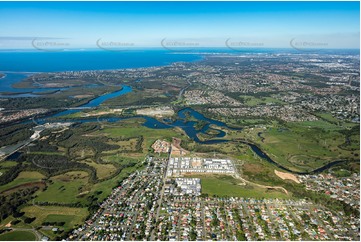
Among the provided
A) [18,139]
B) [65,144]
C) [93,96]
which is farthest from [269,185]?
[93,96]

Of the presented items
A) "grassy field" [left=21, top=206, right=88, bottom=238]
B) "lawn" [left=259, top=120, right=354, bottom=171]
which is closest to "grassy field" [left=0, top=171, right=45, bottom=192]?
"grassy field" [left=21, top=206, right=88, bottom=238]

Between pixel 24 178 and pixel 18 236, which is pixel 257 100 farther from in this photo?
pixel 18 236

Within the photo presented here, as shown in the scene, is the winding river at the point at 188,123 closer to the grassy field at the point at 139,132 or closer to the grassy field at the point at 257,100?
the grassy field at the point at 139,132

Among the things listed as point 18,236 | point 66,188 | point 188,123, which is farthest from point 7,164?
point 188,123

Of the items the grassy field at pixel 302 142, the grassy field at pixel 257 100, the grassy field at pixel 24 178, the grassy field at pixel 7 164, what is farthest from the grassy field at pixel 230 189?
the grassy field at pixel 257 100

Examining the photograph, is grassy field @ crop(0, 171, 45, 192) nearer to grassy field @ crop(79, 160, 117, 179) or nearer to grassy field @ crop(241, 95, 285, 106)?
grassy field @ crop(79, 160, 117, 179)

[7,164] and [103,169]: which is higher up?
[103,169]
